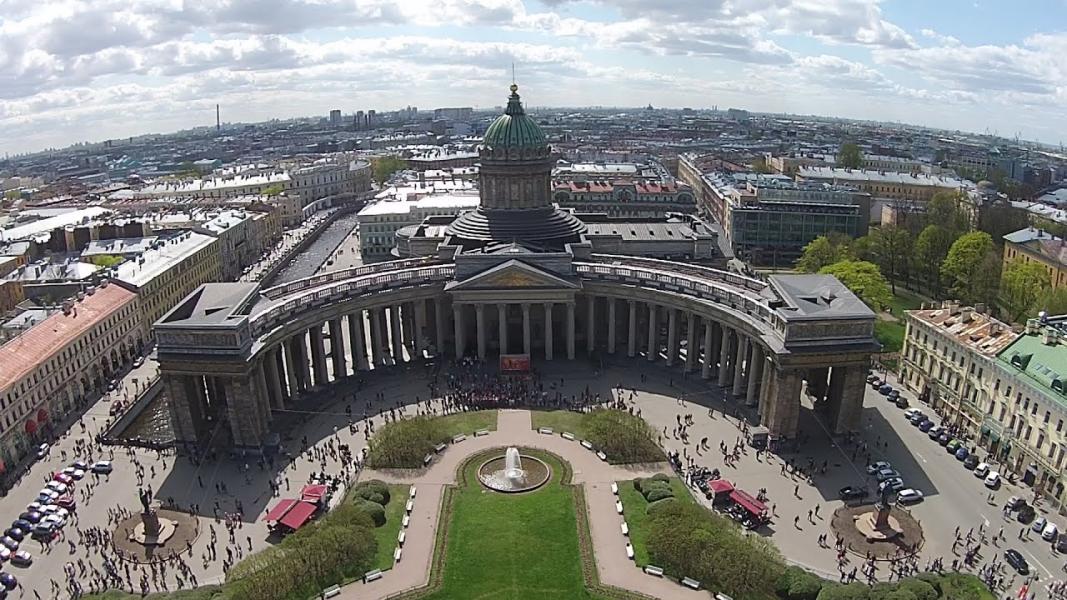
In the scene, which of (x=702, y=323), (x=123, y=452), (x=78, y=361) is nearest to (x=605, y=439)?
(x=702, y=323)

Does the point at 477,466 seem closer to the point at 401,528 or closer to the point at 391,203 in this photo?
the point at 401,528

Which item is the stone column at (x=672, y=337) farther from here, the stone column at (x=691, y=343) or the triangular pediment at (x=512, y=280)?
the triangular pediment at (x=512, y=280)

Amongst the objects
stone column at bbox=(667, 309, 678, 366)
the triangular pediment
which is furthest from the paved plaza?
the triangular pediment

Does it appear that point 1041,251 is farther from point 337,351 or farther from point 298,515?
point 298,515

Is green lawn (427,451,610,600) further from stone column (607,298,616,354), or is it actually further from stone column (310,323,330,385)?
stone column (607,298,616,354)

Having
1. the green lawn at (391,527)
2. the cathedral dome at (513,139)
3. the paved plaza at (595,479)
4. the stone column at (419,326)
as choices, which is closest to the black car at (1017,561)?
the paved plaza at (595,479)

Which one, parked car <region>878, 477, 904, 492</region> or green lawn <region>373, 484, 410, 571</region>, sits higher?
green lawn <region>373, 484, 410, 571</region>
